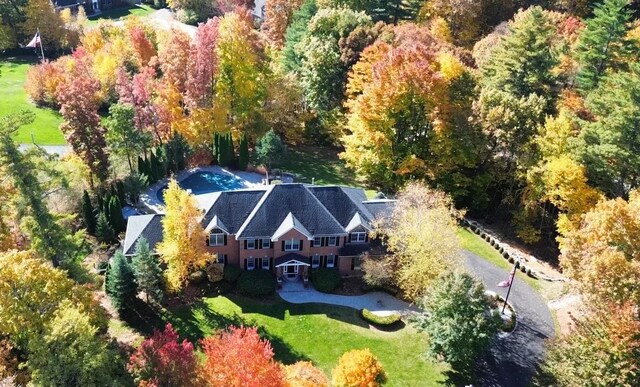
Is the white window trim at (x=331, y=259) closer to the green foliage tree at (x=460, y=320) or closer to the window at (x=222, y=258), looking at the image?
the window at (x=222, y=258)

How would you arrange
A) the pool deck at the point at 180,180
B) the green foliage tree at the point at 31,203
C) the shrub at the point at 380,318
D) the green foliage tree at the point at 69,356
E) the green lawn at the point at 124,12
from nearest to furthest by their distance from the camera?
1. the green foliage tree at the point at 69,356
2. the green foliage tree at the point at 31,203
3. the shrub at the point at 380,318
4. the pool deck at the point at 180,180
5. the green lawn at the point at 124,12

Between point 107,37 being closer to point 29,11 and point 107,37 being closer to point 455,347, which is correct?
point 29,11

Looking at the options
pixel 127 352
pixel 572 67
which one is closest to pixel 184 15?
pixel 572 67

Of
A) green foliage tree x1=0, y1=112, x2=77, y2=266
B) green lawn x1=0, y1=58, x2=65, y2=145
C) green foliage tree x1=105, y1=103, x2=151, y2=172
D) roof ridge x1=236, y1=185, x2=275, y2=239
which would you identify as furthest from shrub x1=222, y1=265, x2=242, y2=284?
green lawn x1=0, y1=58, x2=65, y2=145

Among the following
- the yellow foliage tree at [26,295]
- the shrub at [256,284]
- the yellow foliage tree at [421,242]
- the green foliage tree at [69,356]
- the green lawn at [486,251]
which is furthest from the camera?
the green lawn at [486,251]

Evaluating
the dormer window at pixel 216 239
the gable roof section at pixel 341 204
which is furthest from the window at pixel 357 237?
the dormer window at pixel 216 239

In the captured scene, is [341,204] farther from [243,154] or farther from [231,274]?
[243,154]
